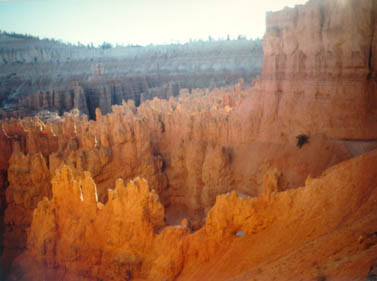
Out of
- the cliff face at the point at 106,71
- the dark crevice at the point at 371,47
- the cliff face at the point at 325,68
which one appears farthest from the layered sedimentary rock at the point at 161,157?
the cliff face at the point at 106,71

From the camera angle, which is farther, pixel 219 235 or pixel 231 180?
pixel 231 180

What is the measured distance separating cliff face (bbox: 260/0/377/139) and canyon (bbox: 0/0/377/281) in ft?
0.10

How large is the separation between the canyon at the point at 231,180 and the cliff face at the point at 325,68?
0.10 feet

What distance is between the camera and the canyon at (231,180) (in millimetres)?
5969

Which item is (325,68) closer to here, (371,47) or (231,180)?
(371,47)

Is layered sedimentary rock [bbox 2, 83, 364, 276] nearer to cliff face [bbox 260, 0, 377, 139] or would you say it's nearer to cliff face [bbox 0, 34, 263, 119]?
cliff face [bbox 260, 0, 377, 139]

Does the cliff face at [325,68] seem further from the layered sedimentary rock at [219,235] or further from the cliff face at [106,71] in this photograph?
the cliff face at [106,71]

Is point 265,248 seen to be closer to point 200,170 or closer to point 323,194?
point 323,194

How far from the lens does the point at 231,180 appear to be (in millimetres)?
11828

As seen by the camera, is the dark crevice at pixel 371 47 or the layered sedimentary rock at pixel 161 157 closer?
the dark crevice at pixel 371 47

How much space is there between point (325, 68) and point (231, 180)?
4426 mm

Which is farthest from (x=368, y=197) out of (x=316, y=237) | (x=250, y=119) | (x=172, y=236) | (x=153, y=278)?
(x=250, y=119)

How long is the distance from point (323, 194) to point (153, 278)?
353 centimetres

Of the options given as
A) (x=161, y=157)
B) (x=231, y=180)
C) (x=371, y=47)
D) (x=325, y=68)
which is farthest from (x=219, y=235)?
(x=161, y=157)
